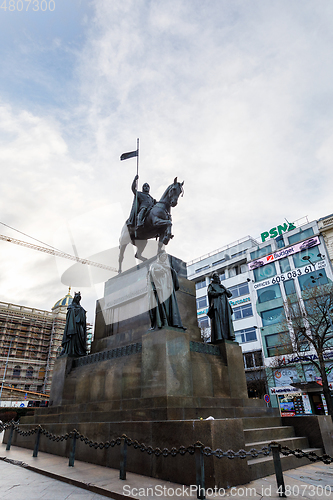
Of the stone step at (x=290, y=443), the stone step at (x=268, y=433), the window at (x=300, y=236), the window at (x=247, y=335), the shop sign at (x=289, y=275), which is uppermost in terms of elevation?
the window at (x=300, y=236)

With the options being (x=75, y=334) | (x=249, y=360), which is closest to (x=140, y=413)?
(x=75, y=334)

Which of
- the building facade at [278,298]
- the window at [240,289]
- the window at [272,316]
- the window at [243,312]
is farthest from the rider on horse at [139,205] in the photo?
the window at [240,289]

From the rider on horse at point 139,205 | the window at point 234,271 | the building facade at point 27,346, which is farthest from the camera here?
the building facade at point 27,346

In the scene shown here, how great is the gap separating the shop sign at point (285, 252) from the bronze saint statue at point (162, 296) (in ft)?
118

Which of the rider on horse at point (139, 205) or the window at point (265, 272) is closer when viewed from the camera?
the rider on horse at point (139, 205)

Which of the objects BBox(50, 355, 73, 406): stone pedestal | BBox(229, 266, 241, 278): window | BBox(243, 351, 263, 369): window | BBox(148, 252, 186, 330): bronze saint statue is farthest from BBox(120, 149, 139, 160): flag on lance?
BBox(229, 266, 241, 278): window

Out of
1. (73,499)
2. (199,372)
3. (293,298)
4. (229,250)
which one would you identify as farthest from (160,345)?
(229,250)

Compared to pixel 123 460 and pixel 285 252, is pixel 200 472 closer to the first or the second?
pixel 123 460

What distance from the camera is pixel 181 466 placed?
5.34 meters

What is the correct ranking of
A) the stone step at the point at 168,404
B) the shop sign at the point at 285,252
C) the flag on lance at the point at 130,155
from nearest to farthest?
the stone step at the point at 168,404 < the flag on lance at the point at 130,155 < the shop sign at the point at 285,252

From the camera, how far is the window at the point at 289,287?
40.9 meters

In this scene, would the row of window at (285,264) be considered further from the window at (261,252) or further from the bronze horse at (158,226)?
the bronze horse at (158,226)

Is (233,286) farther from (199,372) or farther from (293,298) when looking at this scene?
(199,372)

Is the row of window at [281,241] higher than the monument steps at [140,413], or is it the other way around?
the row of window at [281,241]
